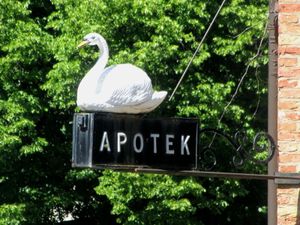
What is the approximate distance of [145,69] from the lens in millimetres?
20156

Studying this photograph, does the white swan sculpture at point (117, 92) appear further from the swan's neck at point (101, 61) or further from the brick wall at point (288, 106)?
the brick wall at point (288, 106)

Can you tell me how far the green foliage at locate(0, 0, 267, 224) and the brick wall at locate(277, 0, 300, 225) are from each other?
10.8 m

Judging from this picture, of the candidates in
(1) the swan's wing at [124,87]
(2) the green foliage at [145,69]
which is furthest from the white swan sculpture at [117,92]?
(2) the green foliage at [145,69]

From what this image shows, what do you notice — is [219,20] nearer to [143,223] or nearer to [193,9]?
[193,9]

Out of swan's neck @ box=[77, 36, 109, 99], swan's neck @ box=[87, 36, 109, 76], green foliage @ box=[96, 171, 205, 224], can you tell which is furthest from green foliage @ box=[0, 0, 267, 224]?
swan's neck @ box=[77, 36, 109, 99]

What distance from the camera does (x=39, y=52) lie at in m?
21.8

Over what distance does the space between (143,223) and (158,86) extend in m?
2.52

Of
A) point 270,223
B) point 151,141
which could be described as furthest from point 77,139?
point 270,223

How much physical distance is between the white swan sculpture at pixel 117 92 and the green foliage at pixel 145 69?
39.3 feet

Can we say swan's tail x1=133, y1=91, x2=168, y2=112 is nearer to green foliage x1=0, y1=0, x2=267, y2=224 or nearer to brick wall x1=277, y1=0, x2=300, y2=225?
brick wall x1=277, y1=0, x2=300, y2=225

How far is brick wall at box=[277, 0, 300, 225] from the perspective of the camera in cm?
810

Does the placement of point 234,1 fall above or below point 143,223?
above

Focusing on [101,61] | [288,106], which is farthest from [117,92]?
[288,106]

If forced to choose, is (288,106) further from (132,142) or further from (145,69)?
(145,69)
